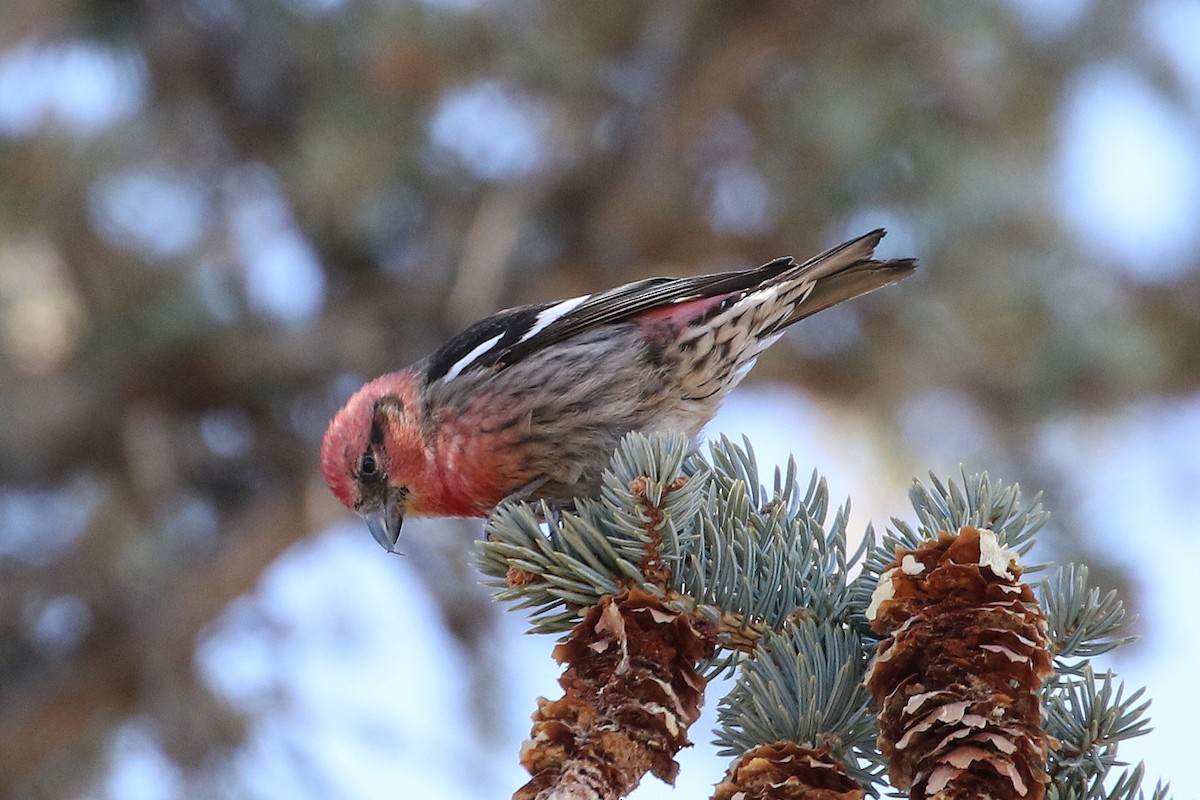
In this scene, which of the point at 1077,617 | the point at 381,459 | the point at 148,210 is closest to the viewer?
the point at 1077,617

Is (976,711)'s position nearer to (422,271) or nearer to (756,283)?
(756,283)

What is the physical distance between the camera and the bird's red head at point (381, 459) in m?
3.11

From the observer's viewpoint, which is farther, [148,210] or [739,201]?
[739,201]

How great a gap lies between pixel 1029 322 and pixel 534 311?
2266 mm

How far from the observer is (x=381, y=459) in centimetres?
317

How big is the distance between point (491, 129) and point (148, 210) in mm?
1440

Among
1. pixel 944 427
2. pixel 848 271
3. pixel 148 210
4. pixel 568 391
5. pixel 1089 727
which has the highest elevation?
pixel 148 210

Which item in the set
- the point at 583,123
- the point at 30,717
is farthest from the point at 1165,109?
the point at 30,717

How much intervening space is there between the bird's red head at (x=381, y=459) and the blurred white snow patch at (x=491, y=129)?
184cm

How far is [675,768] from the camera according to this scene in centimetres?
159

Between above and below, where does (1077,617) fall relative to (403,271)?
below

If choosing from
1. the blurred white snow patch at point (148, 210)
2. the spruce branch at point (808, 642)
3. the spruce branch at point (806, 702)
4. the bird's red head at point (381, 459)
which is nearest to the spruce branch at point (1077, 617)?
the spruce branch at point (808, 642)

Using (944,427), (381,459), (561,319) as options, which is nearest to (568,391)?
(561,319)

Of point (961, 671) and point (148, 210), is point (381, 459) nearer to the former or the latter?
point (961, 671)
